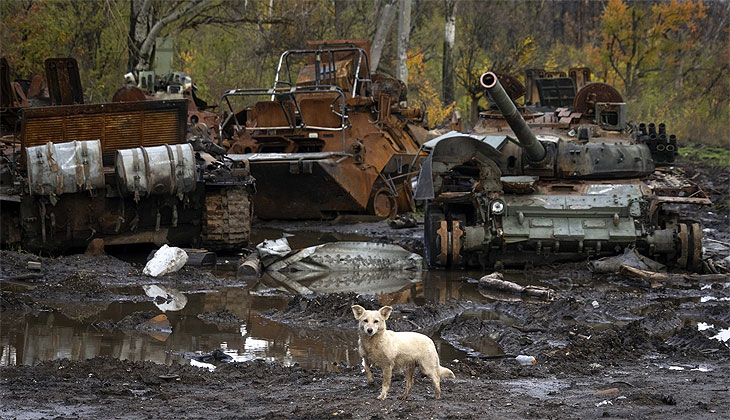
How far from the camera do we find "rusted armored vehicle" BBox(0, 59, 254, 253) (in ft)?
36.9

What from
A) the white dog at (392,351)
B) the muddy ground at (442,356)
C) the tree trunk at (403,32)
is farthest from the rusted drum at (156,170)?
the tree trunk at (403,32)

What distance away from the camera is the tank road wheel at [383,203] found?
651 inches

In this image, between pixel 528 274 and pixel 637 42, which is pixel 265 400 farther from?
pixel 637 42

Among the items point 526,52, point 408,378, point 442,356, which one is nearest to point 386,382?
point 408,378

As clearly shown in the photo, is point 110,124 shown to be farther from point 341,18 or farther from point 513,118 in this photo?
point 341,18

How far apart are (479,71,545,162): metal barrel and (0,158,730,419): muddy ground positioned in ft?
4.73

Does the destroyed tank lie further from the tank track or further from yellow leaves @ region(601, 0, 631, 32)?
yellow leaves @ region(601, 0, 631, 32)

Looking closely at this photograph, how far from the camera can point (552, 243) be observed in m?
12.0

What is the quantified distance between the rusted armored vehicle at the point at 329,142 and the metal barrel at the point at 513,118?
3.38 metres

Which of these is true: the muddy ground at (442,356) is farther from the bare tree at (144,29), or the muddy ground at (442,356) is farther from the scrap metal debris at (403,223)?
the bare tree at (144,29)

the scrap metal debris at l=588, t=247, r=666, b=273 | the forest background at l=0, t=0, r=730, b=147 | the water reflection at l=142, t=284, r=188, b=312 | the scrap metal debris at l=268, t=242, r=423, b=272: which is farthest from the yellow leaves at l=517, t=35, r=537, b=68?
the water reflection at l=142, t=284, r=188, b=312

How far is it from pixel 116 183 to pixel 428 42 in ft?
89.3

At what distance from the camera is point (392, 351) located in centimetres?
590

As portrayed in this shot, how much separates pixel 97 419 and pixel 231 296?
4.66m
